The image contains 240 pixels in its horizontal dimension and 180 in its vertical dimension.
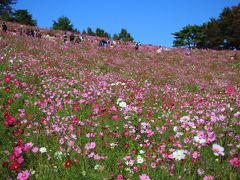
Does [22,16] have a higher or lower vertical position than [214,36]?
higher

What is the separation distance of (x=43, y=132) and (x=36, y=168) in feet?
4.43

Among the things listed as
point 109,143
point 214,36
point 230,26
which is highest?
point 230,26

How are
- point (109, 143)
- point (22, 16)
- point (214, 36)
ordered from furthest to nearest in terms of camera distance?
point (22, 16) → point (214, 36) → point (109, 143)

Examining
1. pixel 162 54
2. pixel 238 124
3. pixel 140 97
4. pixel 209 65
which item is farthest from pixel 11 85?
pixel 162 54

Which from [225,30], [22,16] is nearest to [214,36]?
[225,30]

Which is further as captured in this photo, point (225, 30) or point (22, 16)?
point (22, 16)

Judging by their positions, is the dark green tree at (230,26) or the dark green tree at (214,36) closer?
the dark green tree at (230,26)

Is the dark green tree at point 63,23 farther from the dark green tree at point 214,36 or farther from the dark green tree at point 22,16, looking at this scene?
the dark green tree at point 214,36

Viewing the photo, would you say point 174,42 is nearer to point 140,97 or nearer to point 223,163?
point 140,97

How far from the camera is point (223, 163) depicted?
3697 millimetres

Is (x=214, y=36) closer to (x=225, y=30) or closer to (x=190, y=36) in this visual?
(x=225, y=30)

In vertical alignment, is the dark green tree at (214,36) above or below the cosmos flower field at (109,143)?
above

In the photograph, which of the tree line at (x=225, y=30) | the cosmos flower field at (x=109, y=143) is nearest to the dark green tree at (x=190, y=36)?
the tree line at (x=225, y=30)

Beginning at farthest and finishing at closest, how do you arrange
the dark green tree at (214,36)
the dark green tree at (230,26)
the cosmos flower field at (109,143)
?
the dark green tree at (214,36)
the dark green tree at (230,26)
the cosmos flower field at (109,143)
